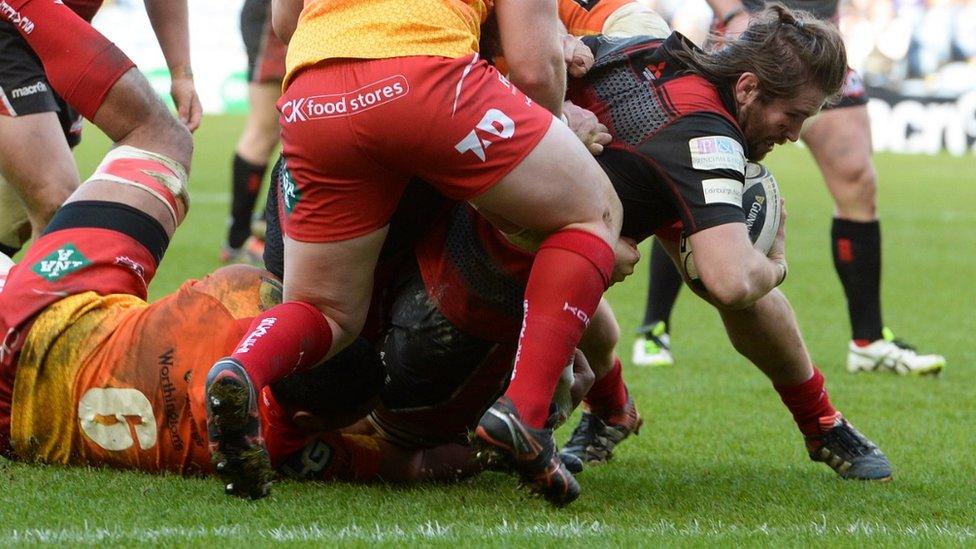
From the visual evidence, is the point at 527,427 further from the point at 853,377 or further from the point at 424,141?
the point at 853,377

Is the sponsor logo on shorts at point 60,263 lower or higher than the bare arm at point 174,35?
higher

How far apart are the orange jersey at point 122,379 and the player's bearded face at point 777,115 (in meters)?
1.32

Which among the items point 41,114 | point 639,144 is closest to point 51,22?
point 41,114

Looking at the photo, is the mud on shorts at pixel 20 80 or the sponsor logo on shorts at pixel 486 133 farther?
the mud on shorts at pixel 20 80

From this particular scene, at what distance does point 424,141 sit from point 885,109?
17.8 metres

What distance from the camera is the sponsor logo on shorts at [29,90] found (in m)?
4.56

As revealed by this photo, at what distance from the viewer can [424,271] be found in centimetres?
354

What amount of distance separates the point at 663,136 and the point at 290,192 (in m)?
0.88

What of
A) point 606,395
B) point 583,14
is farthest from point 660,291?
point 583,14

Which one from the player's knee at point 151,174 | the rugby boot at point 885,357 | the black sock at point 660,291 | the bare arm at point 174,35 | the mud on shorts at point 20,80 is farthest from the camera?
the black sock at point 660,291

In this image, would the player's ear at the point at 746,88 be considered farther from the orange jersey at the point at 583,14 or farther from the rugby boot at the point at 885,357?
the rugby boot at the point at 885,357

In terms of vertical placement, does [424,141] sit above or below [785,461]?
above

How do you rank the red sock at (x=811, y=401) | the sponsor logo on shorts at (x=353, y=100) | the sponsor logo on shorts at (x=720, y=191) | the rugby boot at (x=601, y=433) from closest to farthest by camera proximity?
the sponsor logo on shorts at (x=353, y=100)
the sponsor logo on shorts at (x=720, y=191)
the red sock at (x=811, y=401)
the rugby boot at (x=601, y=433)

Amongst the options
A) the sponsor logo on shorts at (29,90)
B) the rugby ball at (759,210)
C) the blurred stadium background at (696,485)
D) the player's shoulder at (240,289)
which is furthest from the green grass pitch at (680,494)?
the sponsor logo on shorts at (29,90)
